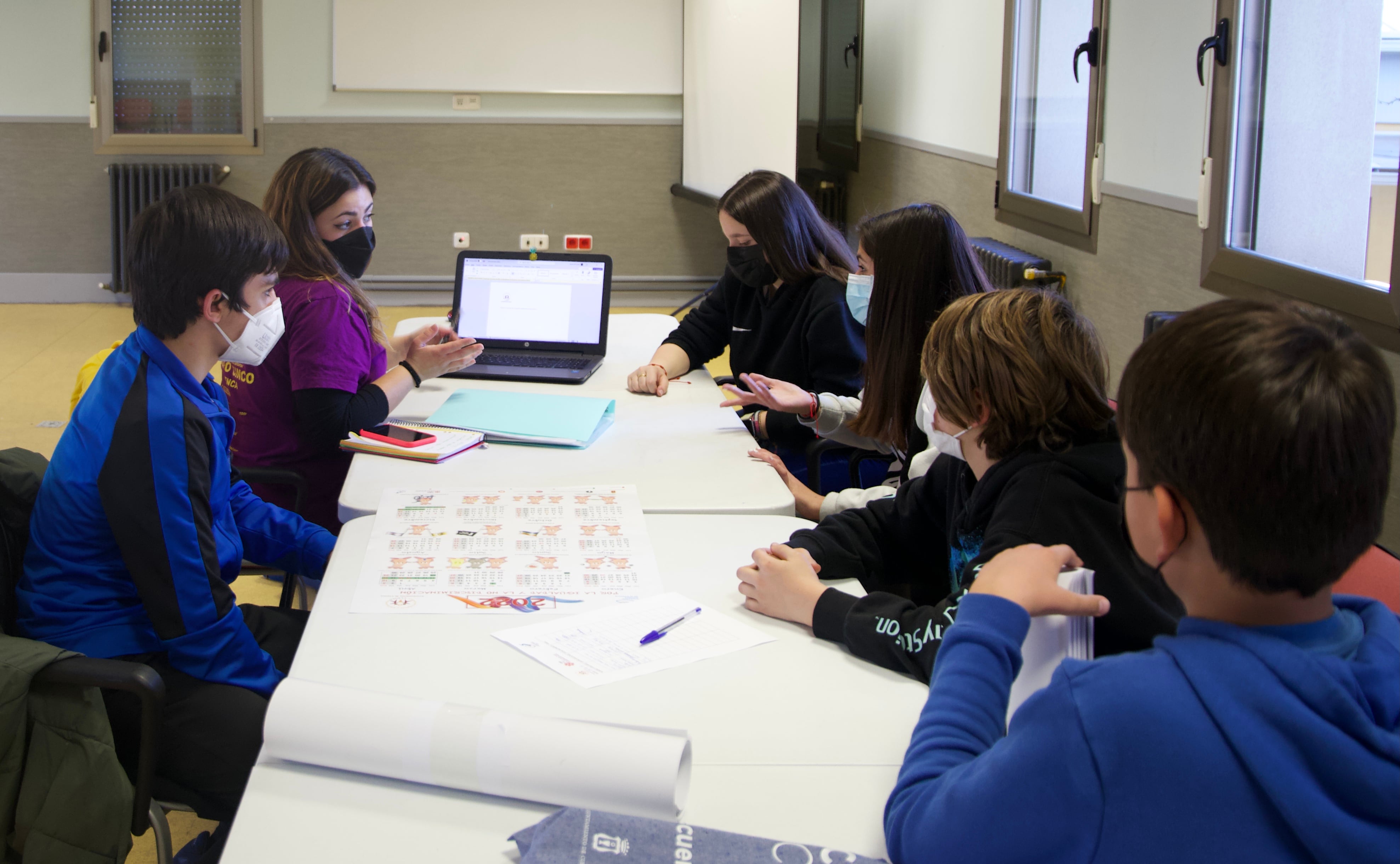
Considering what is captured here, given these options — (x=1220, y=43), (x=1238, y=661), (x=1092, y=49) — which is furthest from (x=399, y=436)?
(x=1092, y=49)

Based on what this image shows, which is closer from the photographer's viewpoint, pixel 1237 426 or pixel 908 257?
pixel 1237 426

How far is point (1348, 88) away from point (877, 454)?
117 cm

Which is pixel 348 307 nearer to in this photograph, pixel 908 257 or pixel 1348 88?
pixel 908 257

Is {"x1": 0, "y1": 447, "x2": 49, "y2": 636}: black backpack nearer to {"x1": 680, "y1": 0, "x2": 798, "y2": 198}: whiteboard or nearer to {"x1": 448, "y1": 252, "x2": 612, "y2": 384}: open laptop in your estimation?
{"x1": 448, "y1": 252, "x2": 612, "y2": 384}: open laptop

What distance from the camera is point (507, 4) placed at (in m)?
6.03

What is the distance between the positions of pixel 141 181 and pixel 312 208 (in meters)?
4.49

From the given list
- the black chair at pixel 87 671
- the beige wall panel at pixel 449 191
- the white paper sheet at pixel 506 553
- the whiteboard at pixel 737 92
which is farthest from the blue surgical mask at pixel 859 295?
the beige wall panel at pixel 449 191

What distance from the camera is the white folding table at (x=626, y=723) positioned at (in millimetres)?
840

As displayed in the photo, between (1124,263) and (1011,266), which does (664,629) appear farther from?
(1011,266)

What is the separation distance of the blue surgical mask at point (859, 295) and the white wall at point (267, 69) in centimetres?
442

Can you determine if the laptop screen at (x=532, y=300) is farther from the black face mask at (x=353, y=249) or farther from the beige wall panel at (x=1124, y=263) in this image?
the beige wall panel at (x=1124, y=263)

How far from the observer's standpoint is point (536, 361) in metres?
2.56

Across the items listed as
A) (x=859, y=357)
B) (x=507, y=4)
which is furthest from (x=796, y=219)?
(x=507, y=4)

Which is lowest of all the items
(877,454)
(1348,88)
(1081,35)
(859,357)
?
(877,454)
